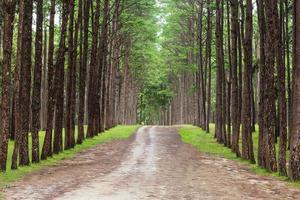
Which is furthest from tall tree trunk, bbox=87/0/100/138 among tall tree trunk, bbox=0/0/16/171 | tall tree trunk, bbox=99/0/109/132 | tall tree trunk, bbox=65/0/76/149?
tall tree trunk, bbox=0/0/16/171

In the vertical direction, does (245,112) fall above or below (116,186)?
above

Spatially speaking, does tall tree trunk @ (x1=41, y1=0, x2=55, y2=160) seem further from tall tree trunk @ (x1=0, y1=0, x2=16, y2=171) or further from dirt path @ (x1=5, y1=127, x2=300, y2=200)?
tall tree trunk @ (x1=0, y1=0, x2=16, y2=171)

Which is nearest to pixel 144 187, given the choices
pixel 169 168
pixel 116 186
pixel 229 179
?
pixel 116 186

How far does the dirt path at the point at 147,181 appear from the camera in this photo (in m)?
11.8

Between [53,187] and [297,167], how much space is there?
25.3ft

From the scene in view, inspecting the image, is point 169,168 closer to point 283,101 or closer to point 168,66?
point 283,101

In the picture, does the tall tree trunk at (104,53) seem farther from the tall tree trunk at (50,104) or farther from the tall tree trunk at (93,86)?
the tall tree trunk at (50,104)

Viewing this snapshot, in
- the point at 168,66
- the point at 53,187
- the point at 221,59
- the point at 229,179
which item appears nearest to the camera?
the point at 53,187

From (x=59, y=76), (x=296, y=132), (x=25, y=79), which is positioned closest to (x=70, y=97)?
(x=59, y=76)

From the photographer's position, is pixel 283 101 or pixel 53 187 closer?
pixel 53 187

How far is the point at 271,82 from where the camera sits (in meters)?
16.9

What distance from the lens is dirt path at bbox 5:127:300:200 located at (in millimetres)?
11805

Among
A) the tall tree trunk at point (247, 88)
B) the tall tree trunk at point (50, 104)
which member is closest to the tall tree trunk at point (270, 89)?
the tall tree trunk at point (247, 88)

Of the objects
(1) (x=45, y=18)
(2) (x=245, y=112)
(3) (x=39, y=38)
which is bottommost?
(2) (x=245, y=112)
